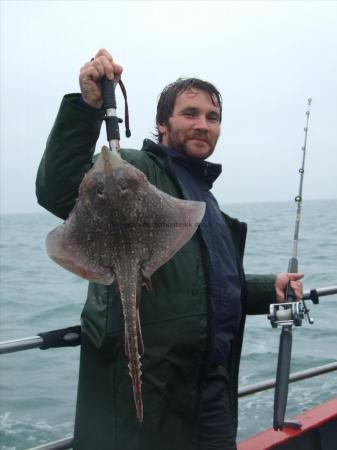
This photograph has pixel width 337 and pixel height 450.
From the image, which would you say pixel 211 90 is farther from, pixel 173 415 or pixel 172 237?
pixel 173 415

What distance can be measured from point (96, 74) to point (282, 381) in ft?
7.13

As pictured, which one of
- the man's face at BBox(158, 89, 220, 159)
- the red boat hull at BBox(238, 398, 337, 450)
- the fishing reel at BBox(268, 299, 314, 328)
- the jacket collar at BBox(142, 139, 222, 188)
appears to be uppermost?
the man's face at BBox(158, 89, 220, 159)

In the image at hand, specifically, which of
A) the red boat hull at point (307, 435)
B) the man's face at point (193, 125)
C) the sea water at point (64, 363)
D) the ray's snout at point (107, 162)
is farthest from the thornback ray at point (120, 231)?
the sea water at point (64, 363)

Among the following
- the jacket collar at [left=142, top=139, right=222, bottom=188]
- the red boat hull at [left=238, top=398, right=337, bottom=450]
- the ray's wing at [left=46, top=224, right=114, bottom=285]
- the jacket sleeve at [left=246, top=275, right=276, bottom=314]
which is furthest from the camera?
the red boat hull at [left=238, top=398, right=337, bottom=450]

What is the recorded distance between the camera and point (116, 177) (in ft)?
6.53

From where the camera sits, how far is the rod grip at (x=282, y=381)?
3145mm

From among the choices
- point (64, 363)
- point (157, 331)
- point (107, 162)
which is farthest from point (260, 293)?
point (64, 363)

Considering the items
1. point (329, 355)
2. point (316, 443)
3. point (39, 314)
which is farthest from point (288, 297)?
point (39, 314)

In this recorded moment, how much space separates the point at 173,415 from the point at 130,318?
642mm

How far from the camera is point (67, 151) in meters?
2.20

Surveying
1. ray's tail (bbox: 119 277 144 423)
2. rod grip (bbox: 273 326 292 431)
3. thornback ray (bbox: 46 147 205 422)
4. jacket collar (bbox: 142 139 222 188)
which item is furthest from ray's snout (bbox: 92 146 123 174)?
rod grip (bbox: 273 326 292 431)

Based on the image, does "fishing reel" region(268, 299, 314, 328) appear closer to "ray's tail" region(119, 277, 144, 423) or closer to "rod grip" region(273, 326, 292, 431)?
"rod grip" region(273, 326, 292, 431)

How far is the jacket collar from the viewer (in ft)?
8.83

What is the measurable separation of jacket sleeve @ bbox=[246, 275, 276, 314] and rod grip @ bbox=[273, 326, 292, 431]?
1.03 ft
